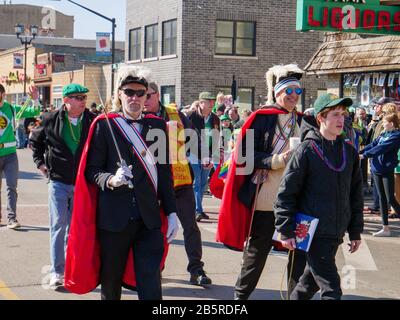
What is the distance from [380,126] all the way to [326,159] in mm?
6651

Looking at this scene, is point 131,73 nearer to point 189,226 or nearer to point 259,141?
point 259,141

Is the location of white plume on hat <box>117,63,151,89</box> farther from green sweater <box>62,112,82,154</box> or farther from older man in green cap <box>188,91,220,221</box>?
older man in green cap <box>188,91,220,221</box>

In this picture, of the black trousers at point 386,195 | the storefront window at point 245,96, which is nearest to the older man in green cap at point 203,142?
the black trousers at point 386,195

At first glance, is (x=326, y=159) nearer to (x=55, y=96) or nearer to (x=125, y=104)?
(x=125, y=104)

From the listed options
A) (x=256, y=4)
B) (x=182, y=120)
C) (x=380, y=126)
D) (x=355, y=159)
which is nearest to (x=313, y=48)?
(x=256, y=4)

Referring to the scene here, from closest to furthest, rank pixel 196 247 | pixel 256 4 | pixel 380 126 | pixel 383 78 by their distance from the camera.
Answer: pixel 196 247 → pixel 380 126 → pixel 383 78 → pixel 256 4

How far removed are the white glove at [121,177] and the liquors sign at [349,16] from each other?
941 cm

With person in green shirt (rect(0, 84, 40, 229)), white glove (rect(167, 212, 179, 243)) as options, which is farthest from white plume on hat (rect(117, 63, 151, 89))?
person in green shirt (rect(0, 84, 40, 229))

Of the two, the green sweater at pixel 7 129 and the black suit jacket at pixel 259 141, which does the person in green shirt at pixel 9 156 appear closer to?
the green sweater at pixel 7 129

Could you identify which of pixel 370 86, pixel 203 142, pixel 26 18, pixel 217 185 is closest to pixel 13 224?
pixel 203 142


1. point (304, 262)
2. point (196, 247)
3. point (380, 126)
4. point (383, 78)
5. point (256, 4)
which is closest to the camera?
point (304, 262)

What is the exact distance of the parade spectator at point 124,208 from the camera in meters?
4.89

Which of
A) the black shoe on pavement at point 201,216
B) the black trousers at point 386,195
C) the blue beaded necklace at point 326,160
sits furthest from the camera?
the black shoe on pavement at point 201,216

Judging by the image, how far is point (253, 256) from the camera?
5.80 metres
